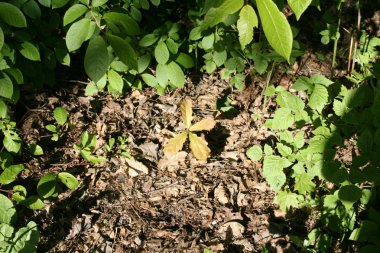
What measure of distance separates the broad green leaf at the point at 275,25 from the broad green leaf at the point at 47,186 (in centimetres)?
200

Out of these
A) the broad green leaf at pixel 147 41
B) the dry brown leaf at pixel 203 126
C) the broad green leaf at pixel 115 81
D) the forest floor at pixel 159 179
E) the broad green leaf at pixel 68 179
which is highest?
the broad green leaf at pixel 147 41

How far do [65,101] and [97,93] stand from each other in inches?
10.8

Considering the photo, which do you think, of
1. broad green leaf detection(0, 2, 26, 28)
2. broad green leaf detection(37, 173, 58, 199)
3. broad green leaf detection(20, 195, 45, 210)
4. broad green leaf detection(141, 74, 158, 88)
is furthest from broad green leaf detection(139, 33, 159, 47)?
broad green leaf detection(20, 195, 45, 210)

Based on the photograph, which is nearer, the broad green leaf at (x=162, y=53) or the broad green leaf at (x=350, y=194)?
the broad green leaf at (x=350, y=194)

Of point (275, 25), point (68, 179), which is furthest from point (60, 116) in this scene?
point (275, 25)

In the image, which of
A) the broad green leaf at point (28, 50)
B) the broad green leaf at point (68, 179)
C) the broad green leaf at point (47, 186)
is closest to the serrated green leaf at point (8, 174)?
the broad green leaf at point (47, 186)

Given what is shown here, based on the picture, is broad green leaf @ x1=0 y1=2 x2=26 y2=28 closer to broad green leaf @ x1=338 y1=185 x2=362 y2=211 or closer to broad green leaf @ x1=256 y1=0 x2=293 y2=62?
broad green leaf @ x1=256 y1=0 x2=293 y2=62

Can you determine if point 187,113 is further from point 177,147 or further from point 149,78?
point 149,78

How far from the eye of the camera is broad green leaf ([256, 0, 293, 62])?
0.77 metres

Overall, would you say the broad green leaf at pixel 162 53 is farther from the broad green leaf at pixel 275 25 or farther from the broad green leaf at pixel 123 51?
the broad green leaf at pixel 275 25

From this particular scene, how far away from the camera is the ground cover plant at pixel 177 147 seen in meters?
2.07

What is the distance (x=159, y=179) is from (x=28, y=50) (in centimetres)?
123

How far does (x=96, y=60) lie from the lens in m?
1.22

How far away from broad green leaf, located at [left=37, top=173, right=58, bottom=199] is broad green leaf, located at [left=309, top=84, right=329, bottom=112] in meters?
1.66
